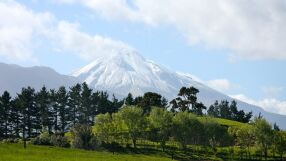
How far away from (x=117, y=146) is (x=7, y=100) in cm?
5264

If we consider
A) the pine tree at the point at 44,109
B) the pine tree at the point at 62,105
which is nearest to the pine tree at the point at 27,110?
the pine tree at the point at 44,109

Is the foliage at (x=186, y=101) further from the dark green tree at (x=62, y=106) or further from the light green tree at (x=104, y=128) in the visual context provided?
the dark green tree at (x=62, y=106)

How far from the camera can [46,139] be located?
12494 cm

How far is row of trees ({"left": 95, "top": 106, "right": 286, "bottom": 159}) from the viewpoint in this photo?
158125 millimetres

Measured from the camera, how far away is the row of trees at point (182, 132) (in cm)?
15812

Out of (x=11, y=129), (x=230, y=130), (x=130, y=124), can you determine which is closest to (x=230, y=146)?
(x=230, y=130)

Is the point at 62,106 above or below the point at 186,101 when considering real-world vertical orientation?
below

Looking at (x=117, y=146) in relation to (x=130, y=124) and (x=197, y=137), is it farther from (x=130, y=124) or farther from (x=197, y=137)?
(x=197, y=137)

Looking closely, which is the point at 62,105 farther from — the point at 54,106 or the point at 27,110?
the point at 27,110

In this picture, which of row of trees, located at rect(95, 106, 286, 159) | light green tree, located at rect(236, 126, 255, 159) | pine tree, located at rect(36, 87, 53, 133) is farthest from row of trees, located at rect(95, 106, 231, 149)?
pine tree, located at rect(36, 87, 53, 133)

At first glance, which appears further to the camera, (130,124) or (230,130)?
(230,130)

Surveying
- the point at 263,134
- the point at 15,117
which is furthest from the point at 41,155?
the point at 15,117

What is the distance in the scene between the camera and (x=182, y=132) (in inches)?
6304

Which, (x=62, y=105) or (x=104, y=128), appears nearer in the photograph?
(x=104, y=128)
